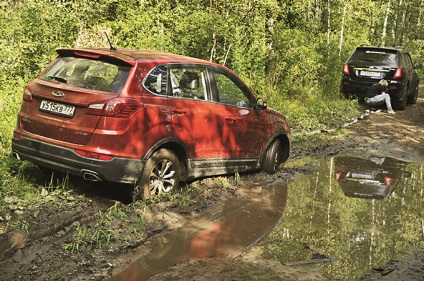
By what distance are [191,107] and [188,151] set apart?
57 centimetres

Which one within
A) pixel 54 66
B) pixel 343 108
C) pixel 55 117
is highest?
pixel 54 66

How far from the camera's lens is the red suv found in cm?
495

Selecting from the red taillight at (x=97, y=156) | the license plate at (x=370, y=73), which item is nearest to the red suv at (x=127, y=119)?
the red taillight at (x=97, y=156)

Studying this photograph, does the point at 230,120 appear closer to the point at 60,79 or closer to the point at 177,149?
the point at 177,149

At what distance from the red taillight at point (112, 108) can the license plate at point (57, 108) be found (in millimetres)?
230

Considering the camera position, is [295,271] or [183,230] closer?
[295,271]

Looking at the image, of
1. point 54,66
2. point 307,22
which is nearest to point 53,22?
point 54,66

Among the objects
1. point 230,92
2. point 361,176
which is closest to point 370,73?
point 361,176

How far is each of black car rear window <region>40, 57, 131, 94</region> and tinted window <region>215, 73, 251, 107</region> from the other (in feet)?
5.43

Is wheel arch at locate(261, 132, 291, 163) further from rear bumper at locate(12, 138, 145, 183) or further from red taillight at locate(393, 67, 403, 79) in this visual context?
red taillight at locate(393, 67, 403, 79)

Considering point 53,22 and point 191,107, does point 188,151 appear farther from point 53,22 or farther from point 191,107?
point 53,22

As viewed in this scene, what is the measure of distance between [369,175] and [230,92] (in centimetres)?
295

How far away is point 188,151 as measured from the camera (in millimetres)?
5844

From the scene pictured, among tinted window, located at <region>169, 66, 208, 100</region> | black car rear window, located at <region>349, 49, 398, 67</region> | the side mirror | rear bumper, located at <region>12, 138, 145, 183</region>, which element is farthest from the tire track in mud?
black car rear window, located at <region>349, 49, 398, 67</region>
